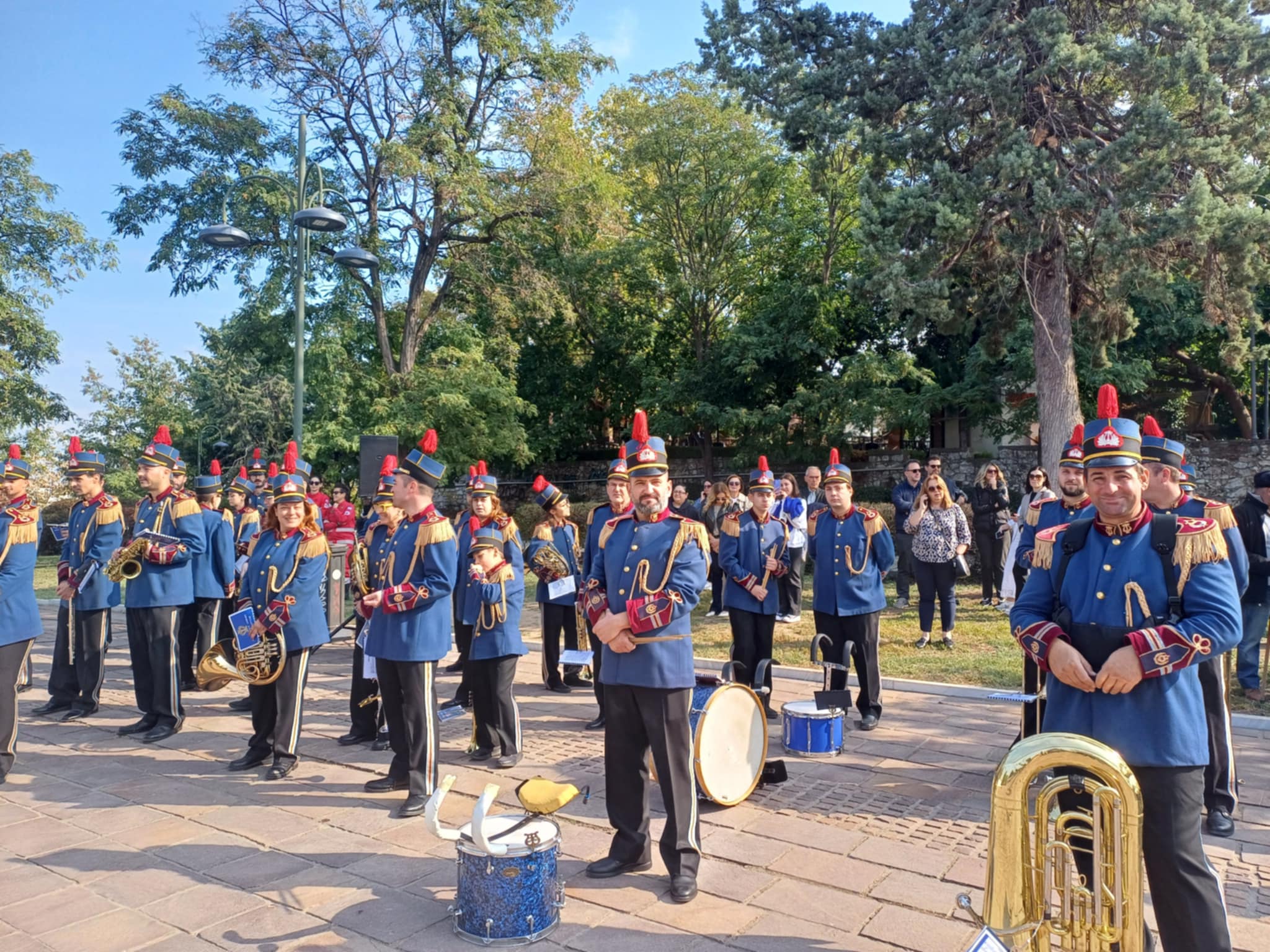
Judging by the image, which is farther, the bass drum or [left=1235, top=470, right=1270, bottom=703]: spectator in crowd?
[left=1235, top=470, right=1270, bottom=703]: spectator in crowd

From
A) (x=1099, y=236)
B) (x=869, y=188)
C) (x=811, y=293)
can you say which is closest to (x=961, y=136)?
(x=869, y=188)

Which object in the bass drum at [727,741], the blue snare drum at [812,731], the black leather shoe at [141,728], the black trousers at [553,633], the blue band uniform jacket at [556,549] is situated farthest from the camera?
the black trousers at [553,633]

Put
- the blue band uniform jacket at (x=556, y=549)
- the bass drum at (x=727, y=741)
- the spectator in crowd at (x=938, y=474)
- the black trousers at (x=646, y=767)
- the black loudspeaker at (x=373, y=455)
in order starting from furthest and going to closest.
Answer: the black loudspeaker at (x=373, y=455) < the spectator in crowd at (x=938, y=474) < the blue band uniform jacket at (x=556, y=549) < the bass drum at (x=727, y=741) < the black trousers at (x=646, y=767)

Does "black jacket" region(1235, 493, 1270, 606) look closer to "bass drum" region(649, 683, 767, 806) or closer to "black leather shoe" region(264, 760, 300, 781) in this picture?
"bass drum" region(649, 683, 767, 806)

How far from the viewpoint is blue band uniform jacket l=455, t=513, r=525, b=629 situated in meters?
7.01

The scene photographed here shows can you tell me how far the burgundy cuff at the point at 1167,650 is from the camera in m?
3.05

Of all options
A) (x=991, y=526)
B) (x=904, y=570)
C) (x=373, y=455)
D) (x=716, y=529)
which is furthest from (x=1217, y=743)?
(x=373, y=455)

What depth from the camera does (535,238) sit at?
2386cm

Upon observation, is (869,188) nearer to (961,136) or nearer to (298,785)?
(961,136)

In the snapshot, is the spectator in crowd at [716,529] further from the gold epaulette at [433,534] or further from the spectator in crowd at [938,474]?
the gold epaulette at [433,534]

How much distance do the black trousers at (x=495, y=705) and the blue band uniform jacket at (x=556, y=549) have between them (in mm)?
1739

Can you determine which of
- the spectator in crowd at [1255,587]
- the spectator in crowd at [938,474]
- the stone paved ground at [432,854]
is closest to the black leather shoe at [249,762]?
the stone paved ground at [432,854]

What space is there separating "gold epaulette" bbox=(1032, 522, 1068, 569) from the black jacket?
16.4 ft

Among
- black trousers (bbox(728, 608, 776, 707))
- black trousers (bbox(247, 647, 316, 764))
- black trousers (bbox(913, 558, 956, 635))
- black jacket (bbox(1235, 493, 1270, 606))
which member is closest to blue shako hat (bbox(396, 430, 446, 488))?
black trousers (bbox(247, 647, 316, 764))
